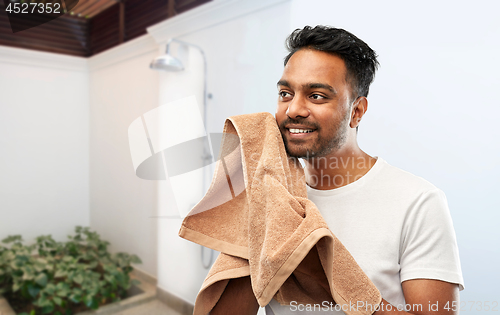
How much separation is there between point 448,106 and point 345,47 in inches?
16.9

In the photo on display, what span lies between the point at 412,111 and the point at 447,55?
0.16 meters

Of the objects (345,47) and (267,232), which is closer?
(267,232)

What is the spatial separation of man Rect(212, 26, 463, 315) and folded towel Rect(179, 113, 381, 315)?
53 mm

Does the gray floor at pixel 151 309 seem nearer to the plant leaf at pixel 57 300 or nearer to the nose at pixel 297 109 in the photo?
the plant leaf at pixel 57 300

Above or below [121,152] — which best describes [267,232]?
below

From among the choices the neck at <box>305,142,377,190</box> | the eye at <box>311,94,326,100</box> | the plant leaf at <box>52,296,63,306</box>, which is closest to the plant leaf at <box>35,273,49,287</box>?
the plant leaf at <box>52,296,63,306</box>

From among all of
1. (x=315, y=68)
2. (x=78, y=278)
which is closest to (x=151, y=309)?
(x=78, y=278)

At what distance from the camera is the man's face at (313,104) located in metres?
0.55

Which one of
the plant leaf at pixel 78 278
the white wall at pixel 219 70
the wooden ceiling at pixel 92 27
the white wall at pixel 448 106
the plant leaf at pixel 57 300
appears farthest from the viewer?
the wooden ceiling at pixel 92 27

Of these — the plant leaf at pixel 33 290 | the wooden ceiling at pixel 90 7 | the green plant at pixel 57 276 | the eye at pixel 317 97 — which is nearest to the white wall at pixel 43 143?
the green plant at pixel 57 276

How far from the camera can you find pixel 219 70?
1.48m

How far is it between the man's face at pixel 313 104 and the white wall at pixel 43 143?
6.44 ft

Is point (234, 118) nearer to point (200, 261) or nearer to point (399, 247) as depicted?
point (399, 247)

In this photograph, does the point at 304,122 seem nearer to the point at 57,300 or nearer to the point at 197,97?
the point at 197,97
